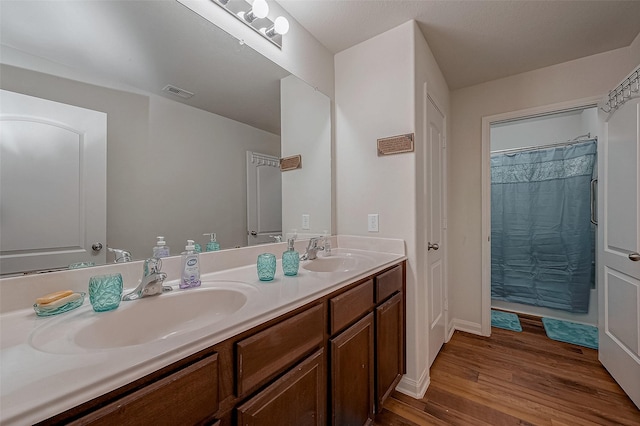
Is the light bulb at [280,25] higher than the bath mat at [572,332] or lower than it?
higher

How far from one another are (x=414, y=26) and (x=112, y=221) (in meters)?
1.93

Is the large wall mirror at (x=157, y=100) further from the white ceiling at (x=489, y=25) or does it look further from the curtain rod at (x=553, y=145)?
the curtain rod at (x=553, y=145)

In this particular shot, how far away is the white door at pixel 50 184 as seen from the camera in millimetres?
758

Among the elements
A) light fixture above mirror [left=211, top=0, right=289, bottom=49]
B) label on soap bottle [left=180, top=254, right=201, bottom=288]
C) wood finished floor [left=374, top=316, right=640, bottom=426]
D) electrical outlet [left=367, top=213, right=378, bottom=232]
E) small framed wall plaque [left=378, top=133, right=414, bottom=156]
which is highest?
light fixture above mirror [left=211, top=0, right=289, bottom=49]

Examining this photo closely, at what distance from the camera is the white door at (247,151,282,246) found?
57.0 inches

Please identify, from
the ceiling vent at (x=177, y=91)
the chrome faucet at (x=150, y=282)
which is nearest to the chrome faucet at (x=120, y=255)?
the chrome faucet at (x=150, y=282)

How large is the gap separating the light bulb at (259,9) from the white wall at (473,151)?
2060 mm

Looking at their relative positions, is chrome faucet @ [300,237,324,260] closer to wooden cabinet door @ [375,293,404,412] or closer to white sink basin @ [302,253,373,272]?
white sink basin @ [302,253,373,272]

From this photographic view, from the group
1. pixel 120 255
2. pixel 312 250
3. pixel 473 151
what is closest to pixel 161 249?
pixel 120 255

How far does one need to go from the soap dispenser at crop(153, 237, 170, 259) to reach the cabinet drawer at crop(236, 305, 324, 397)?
589 millimetres

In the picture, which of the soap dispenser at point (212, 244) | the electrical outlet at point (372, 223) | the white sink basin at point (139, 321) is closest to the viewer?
the white sink basin at point (139, 321)

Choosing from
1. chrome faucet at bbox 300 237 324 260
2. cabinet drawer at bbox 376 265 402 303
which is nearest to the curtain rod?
cabinet drawer at bbox 376 265 402 303

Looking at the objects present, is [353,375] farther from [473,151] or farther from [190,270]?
[473,151]

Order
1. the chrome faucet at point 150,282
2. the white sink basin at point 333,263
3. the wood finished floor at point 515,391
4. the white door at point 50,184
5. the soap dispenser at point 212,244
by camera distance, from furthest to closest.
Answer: the white sink basin at point 333,263 < the wood finished floor at point 515,391 < the soap dispenser at point 212,244 < the chrome faucet at point 150,282 < the white door at point 50,184
